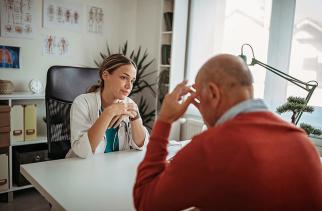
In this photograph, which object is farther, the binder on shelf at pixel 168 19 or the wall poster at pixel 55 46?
the binder on shelf at pixel 168 19

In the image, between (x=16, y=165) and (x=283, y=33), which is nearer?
(x=283, y=33)

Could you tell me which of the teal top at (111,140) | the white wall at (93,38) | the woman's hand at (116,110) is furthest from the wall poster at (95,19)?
the woman's hand at (116,110)

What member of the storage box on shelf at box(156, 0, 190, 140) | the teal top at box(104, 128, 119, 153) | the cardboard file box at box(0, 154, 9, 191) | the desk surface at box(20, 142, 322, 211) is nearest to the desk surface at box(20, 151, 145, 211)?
the desk surface at box(20, 142, 322, 211)

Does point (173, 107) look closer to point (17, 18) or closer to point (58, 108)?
point (58, 108)

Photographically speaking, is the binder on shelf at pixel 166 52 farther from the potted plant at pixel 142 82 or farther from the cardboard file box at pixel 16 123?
the cardboard file box at pixel 16 123

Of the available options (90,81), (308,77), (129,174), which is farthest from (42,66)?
(308,77)

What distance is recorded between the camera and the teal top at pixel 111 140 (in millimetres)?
1644

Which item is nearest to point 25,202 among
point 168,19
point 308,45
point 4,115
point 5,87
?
point 4,115

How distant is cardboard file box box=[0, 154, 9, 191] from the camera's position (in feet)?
8.20

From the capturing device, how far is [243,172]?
0.61 m

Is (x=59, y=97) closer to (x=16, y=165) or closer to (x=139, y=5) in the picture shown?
(x=16, y=165)

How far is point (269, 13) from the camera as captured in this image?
2615mm

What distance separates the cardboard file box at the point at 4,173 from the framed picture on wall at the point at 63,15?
4.47 feet

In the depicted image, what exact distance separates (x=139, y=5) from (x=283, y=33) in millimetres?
1888
